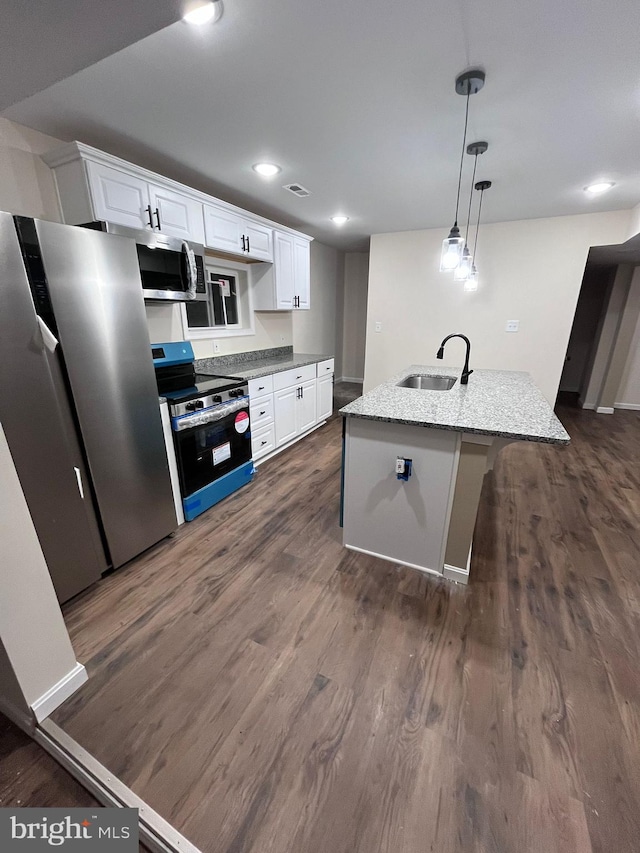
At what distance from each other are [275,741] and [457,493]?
1277 millimetres

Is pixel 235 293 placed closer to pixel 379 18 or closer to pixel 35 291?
pixel 35 291

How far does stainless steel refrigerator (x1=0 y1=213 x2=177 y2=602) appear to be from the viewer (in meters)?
1.39

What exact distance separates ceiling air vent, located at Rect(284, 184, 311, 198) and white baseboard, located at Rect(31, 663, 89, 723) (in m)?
3.38

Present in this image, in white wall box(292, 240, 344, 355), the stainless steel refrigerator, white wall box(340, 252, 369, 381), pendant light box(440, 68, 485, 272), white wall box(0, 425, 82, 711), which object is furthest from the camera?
white wall box(340, 252, 369, 381)

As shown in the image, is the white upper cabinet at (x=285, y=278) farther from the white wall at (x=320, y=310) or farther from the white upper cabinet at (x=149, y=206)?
the white wall at (x=320, y=310)

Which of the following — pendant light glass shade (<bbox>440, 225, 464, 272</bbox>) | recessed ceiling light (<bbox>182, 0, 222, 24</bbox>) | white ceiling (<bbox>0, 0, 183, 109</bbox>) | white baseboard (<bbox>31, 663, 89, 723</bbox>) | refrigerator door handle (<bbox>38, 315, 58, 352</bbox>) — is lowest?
white baseboard (<bbox>31, 663, 89, 723</bbox>)

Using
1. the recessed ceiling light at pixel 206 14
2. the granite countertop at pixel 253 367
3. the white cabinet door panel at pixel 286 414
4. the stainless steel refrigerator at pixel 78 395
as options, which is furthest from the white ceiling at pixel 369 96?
the white cabinet door panel at pixel 286 414

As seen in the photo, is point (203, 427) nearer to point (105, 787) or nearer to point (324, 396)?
point (105, 787)

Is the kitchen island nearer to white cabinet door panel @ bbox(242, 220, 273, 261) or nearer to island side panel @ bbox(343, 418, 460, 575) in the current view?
island side panel @ bbox(343, 418, 460, 575)

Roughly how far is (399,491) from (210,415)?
1.40 m

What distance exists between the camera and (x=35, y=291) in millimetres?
1441

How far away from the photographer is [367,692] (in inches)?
52.4

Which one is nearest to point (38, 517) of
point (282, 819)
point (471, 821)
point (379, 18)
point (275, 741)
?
point (275, 741)

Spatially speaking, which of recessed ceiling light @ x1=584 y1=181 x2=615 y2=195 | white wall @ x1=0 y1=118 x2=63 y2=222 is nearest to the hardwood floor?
white wall @ x1=0 y1=118 x2=63 y2=222
